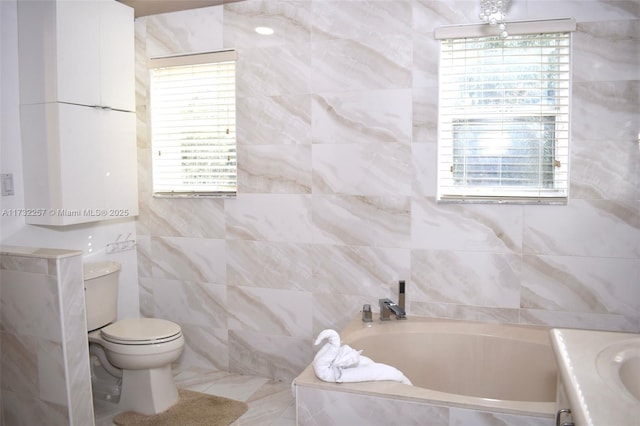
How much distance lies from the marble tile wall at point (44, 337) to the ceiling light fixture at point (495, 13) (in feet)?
7.86

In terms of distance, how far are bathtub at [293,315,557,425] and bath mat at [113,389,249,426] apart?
80cm

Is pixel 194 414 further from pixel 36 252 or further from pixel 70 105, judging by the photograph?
pixel 70 105

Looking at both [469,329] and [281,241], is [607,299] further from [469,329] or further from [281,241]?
[281,241]

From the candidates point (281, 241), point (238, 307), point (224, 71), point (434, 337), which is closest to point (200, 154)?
point (224, 71)

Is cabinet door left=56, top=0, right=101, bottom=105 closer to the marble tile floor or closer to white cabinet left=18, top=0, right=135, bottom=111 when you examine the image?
white cabinet left=18, top=0, right=135, bottom=111

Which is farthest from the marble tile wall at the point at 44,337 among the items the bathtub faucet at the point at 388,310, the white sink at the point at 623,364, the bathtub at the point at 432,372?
the white sink at the point at 623,364

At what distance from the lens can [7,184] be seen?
2.74 m

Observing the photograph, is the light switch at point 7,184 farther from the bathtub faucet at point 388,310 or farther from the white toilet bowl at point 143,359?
the bathtub faucet at point 388,310

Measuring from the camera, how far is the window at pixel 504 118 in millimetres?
2633

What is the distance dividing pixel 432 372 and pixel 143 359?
157 centimetres

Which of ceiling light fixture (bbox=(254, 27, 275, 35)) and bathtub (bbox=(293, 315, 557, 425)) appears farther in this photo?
ceiling light fixture (bbox=(254, 27, 275, 35))

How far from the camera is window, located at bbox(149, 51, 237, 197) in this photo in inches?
129

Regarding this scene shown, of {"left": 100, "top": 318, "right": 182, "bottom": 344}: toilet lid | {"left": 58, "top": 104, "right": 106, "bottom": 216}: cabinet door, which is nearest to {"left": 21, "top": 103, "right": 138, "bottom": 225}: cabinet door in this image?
{"left": 58, "top": 104, "right": 106, "bottom": 216}: cabinet door

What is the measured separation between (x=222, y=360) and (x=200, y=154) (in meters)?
1.41
